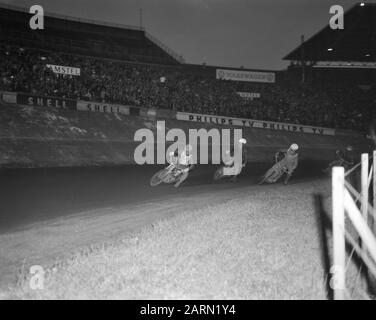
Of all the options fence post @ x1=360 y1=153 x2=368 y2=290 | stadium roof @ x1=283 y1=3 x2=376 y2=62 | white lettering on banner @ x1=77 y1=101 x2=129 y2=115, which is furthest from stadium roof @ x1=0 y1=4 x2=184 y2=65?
fence post @ x1=360 y1=153 x2=368 y2=290

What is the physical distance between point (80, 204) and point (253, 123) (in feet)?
77.6

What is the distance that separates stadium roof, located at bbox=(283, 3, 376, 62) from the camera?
3666 cm

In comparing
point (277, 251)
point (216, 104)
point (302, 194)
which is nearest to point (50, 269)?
point (277, 251)

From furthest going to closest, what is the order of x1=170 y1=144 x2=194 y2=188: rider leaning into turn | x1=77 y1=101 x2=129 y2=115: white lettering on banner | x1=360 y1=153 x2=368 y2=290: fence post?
x1=77 y1=101 x2=129 y2=115: white lettering on banner < x1=170 y1=144 x2=194 y2=188: rider leaning into turn < x1=360 y1=153 x2=368 y2=290: fence post

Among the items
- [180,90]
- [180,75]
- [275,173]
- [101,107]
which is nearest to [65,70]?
[101,107]

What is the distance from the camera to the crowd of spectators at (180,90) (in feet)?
84.9

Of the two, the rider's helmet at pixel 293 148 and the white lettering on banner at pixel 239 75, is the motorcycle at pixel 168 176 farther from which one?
the white lettering on banner at pixel 239 75

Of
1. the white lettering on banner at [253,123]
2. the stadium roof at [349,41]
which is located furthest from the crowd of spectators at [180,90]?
the stadium roof at [349,41]

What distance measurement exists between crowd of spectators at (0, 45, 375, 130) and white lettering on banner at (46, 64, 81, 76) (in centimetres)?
44

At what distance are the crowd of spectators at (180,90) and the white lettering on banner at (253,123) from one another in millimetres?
651

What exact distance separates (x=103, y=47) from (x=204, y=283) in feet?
113

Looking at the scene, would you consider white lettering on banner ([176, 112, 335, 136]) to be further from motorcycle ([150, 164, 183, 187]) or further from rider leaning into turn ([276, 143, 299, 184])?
motorcycle ([150, 164, 183, 187])

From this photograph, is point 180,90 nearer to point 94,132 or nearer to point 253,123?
point 253,123
